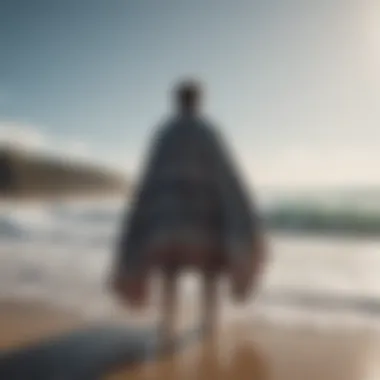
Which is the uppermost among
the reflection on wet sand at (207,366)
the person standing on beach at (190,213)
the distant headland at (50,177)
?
the distant headland at (50,177)

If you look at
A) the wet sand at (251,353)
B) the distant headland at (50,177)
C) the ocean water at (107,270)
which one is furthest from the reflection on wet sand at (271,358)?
the distant headland at (50,177)

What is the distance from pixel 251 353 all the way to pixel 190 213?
15.9 inches

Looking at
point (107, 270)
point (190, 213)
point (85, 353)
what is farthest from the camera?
point (107, 270)

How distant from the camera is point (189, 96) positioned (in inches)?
53.9

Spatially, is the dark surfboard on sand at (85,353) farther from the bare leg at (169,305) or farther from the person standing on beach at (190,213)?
the person standing on beach at (190,213)

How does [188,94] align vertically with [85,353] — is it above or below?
above

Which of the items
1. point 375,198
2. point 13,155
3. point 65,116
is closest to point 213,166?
point 65,116

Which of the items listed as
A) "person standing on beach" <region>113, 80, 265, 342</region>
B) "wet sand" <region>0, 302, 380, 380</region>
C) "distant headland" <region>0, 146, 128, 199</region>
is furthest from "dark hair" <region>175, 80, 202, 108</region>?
"wet sand" <region>0, 302, 380, 380</region>

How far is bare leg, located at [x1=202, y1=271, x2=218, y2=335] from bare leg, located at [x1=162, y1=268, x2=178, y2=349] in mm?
75

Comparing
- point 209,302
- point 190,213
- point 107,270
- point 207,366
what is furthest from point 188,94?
point 107,270

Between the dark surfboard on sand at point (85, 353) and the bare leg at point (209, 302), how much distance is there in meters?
0.04

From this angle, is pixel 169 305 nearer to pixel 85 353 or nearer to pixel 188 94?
pixel 85 353

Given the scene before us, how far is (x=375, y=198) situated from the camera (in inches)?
87.0

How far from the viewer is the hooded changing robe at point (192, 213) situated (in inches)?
53.2
